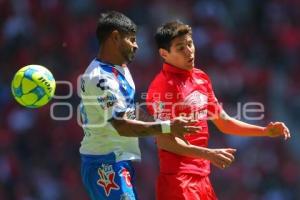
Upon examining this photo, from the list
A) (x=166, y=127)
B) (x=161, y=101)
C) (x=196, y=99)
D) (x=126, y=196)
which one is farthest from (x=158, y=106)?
(x=126, y=196)

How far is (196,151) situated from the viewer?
6.24 meters

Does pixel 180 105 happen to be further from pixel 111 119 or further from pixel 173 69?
Answer: pixel 111 119

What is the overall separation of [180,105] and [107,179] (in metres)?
0.88

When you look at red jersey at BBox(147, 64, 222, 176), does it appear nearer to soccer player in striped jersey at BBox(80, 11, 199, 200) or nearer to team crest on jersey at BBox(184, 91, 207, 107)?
team crest on jersey at BBox(184, 91, 207, 107)

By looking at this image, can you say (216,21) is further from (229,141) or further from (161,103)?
(161,103)

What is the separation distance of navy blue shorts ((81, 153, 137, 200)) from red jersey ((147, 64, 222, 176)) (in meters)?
0.48

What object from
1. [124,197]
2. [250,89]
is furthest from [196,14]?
[124,197]

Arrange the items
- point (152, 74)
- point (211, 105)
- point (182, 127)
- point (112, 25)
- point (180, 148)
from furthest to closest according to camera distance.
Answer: point (152, 74) < point (211, 105) < point (180, 148) < point (112, 25) < point (182, 127)

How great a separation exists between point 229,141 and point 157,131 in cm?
582

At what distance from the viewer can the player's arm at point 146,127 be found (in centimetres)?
573

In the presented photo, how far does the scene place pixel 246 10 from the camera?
12805 millimetres

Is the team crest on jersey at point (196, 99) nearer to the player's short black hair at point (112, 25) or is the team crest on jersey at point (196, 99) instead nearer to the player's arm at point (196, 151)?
the player's arm at point (196, 151)

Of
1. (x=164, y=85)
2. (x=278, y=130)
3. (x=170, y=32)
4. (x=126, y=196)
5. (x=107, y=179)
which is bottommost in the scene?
(x=126, y=196)

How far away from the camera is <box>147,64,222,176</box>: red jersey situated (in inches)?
255
